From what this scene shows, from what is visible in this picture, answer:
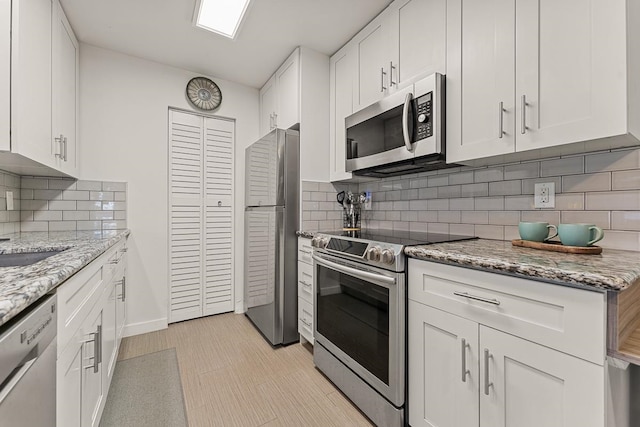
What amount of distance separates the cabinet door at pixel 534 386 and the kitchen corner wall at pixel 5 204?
2807 millimetres

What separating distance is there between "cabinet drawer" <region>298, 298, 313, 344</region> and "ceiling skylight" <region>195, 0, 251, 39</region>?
212 cm

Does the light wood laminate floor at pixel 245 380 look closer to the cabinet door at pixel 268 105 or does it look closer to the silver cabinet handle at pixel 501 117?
the silver cabinet handle at pixel 501 117

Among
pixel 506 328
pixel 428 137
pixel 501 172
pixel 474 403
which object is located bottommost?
pixel 474 403

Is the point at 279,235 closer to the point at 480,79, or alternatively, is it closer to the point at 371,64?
the point at 371,64

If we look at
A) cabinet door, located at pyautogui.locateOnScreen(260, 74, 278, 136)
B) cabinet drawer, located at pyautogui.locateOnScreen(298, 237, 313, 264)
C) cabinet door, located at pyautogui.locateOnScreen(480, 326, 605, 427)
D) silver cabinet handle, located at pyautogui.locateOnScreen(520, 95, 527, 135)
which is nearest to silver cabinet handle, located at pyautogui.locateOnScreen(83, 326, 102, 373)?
cabinet drawer, located at pyautogui.locateOnScreen(298, 237, 313, 264)

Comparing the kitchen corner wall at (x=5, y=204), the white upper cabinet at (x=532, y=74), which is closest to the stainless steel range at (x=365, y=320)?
the white upper cabinet at (x=532, y=74)

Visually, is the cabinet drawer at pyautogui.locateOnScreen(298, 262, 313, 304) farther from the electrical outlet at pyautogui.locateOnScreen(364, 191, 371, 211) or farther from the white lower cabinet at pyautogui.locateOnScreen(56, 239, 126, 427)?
the white lower cabinet at pyautogui.locateOnScreen(56, 239, 126, 427)

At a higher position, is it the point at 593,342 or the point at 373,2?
the point at 373,2

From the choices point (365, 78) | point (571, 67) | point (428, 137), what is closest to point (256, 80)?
point (365, 78)

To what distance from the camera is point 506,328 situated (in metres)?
0.97

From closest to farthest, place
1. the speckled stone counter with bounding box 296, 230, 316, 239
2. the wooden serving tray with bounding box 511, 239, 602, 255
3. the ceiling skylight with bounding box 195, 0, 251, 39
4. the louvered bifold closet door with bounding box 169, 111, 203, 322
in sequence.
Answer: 1. the wooden serving tray with bounding box 511, 239, 602, 255
2. the ceiling skylight with bounding box 195, 0, 251, 39
3. the speckled stone counter with bounding box 296, 230, 316, 239
4. the louvered bifold closet door with bounding box 169, 111, 203, 322

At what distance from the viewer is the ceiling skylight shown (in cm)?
188

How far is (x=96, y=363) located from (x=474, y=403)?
1.52 meters

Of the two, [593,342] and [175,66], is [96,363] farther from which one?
[175,66]
